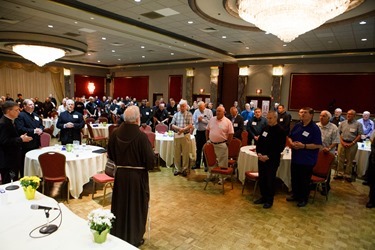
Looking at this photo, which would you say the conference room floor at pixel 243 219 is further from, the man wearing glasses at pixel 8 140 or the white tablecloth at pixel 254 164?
the man wearing glasses at pixel 8 140

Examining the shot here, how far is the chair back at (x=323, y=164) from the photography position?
4.54 metres

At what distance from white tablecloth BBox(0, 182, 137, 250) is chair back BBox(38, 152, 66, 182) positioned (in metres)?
1.61

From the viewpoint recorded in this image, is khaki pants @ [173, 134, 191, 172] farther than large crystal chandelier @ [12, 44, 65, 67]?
No

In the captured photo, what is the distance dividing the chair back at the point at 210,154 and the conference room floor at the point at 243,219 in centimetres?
57

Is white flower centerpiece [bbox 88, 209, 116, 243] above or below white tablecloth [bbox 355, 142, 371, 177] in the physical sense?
above

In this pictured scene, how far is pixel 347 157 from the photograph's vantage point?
240 inches

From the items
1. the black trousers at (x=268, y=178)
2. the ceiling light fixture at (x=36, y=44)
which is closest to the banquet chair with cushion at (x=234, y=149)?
the black trousers at (x=268, y=178)

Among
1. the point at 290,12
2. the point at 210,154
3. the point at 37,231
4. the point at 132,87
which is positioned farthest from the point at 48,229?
the point at 132,87

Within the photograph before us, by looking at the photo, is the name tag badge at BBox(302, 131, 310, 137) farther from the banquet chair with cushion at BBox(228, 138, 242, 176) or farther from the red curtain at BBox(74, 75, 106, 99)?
the red curtain at BBox(74, 75, 106, 99)

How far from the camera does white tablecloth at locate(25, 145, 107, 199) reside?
4.18 metres

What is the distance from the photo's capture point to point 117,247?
1.67m

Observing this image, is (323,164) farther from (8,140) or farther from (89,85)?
(89,85)

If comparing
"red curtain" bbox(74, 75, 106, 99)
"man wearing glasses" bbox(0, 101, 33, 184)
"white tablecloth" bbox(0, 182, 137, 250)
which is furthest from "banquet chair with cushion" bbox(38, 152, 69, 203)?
"red curtain" bbox(74, 75, 106, 99)

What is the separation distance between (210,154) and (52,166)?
109 inches
